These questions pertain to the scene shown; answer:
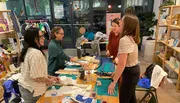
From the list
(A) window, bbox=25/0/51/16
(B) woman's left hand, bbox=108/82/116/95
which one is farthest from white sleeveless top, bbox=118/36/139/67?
(A) window, bbox=25/0/51/16

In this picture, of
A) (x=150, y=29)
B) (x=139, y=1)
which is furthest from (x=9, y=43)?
(x=139, y=1)

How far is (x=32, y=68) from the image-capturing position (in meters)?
1.43

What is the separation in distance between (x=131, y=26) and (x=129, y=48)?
0.24 m

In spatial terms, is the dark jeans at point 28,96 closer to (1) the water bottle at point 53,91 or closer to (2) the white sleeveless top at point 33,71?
(2) the white sleeveless top at point 33,71

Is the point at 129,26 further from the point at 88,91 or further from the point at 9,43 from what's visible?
the point at 9,43

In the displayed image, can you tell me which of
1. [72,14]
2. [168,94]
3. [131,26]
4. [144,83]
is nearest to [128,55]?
[131,26]

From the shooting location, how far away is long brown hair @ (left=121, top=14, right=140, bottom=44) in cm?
147

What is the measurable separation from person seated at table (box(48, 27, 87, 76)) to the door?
11.5 ft

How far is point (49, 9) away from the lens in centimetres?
573

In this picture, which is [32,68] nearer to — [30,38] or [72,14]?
[30,38]

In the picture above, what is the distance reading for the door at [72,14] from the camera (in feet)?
18.4

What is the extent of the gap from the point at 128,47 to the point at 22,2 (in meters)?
5.50

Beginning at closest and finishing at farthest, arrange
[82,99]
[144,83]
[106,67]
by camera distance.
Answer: [82,99]
[106,67]
[144,83]

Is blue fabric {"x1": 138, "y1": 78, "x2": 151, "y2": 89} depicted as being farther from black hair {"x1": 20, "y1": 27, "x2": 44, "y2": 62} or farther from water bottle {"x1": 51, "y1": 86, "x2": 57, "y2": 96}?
black hair {"x1": 20, "y1": 27, "x2": 44, "y2": 62}
